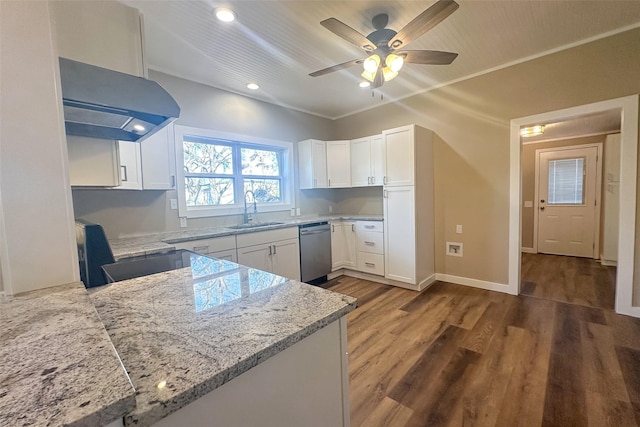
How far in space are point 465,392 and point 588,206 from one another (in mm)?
5033

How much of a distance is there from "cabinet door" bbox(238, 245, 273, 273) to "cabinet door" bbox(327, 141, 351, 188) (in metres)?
1.72

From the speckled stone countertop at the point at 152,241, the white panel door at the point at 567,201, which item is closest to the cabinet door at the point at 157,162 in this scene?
the speckled stone countertop at the point at 152,241

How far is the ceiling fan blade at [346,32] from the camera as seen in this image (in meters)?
1.76

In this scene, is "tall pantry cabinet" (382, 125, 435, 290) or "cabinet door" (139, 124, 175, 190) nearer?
"cabinet door" (139, 124, 175, 190)

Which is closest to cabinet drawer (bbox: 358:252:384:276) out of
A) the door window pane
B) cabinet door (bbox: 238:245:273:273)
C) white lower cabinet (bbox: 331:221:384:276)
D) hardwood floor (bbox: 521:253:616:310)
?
white lower cabinet (bbox: 331:221:384:276)

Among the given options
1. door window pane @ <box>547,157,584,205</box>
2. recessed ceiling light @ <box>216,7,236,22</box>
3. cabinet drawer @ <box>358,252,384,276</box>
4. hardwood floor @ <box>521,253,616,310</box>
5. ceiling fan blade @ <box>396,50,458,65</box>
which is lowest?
hardwood floor @ <box>521,253,616,310</box>

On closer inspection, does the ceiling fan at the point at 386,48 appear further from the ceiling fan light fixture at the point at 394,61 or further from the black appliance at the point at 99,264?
the black appliance at the point at 99,264

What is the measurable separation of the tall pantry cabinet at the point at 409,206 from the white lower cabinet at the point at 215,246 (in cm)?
201

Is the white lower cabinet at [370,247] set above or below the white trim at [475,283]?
above

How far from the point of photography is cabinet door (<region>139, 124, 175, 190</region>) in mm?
2504

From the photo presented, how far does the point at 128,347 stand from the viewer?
65 centimetres

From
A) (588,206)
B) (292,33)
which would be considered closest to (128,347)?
(292,33)

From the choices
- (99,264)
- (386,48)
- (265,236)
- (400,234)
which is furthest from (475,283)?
(99,264)

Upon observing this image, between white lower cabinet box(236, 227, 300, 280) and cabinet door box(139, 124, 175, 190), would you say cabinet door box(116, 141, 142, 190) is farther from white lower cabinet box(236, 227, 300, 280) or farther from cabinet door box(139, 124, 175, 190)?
white lower cabinet box(236, 227, 300, 280)
